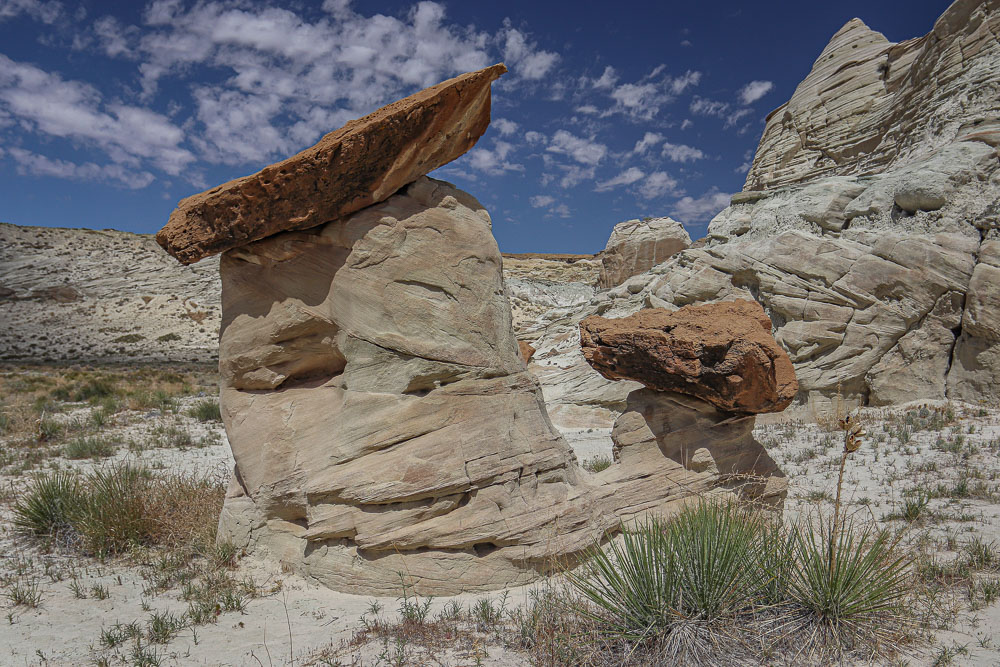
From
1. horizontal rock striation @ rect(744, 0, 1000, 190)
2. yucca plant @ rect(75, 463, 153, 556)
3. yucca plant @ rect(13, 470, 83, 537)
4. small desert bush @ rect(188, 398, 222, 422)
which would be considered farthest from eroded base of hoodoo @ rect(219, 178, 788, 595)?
horizontal rock striation @ rect(744, 0, 1000, 190)

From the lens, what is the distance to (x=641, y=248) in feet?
68.4

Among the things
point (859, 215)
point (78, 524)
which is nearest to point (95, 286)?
point (78, 524)

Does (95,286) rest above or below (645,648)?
above

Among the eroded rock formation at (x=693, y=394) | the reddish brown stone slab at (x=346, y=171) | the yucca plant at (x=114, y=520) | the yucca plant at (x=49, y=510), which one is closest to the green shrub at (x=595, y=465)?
the eroded rock formation at (x=693, y=394)

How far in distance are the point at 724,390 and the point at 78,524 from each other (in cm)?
599

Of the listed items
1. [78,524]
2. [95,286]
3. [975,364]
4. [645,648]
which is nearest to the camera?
[645,648]

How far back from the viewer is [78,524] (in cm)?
514

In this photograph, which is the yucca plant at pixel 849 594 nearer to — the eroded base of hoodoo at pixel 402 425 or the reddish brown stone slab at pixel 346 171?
the eroded base of hoodoo at pixel 402 425

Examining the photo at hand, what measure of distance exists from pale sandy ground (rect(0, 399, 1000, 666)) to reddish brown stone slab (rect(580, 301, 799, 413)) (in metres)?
1.17

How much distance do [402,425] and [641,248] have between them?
695 inches

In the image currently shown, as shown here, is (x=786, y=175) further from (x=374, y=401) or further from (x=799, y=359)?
(x=374, y=401)

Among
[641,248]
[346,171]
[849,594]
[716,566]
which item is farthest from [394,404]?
[641,248]

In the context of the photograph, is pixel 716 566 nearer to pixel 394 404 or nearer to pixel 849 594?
pixel 849 594

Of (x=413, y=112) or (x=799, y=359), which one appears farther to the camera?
(x=799, y=359)
